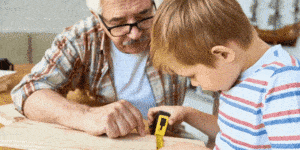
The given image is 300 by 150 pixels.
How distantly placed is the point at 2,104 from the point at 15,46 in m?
1.65

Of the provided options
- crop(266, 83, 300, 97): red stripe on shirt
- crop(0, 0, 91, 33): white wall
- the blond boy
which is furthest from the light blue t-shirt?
crop(0, 0, 91, 33): white wall

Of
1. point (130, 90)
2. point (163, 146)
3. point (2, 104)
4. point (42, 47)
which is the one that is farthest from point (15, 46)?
point (163, 146)

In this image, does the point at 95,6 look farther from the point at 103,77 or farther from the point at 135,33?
the point at 103,77

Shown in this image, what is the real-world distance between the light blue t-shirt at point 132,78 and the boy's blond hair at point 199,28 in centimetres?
69

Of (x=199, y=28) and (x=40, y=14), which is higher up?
(x=199, y=28)

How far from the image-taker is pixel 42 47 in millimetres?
2580

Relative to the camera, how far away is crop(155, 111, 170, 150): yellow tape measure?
729 mm

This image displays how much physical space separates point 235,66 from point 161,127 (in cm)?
33

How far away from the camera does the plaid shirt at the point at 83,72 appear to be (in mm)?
1056

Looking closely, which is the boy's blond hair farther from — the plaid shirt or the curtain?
the curtain

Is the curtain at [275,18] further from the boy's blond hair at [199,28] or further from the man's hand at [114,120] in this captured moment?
the boy's blond hair at [199,28]

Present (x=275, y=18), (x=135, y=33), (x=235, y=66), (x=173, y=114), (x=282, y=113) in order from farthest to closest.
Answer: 1. (x=275, y=18)
2. (x=135, y=33)
3. (x=173, y=114)
4. (x=235, y=66)
5. (x=282, y=113)

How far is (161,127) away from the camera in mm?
770

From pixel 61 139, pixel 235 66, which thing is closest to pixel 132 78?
pixel 61 139
